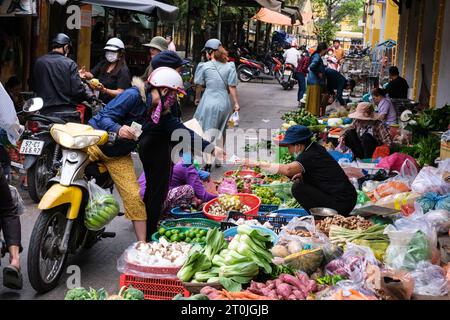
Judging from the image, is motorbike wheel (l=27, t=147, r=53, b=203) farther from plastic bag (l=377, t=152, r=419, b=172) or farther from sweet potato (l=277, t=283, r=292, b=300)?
sweet potato (l=277, t=283, r=292, b=300)

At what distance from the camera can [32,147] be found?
820 cm

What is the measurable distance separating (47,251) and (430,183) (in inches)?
173

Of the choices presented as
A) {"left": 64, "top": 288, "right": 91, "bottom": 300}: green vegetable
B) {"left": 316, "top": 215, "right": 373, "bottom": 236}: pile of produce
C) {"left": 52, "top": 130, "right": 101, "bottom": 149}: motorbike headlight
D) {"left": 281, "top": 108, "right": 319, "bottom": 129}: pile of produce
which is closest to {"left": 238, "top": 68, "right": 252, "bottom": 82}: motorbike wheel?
{"left": 281, "top": 108, "right": 319, "bottom": 129}: pile of produce

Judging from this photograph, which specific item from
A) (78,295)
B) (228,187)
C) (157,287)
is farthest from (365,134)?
(78,295)

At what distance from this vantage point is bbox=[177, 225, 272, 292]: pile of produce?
493cm

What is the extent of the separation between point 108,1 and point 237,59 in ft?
61.6

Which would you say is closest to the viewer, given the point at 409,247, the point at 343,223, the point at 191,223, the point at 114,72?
the point at 409,247

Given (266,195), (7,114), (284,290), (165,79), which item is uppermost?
(165,79)

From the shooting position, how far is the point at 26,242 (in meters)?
7.08

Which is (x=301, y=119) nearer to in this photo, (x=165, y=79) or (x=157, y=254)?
(x=165, y=79)

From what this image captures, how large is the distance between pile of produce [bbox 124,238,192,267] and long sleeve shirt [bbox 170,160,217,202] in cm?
221

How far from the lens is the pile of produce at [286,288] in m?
4.76
